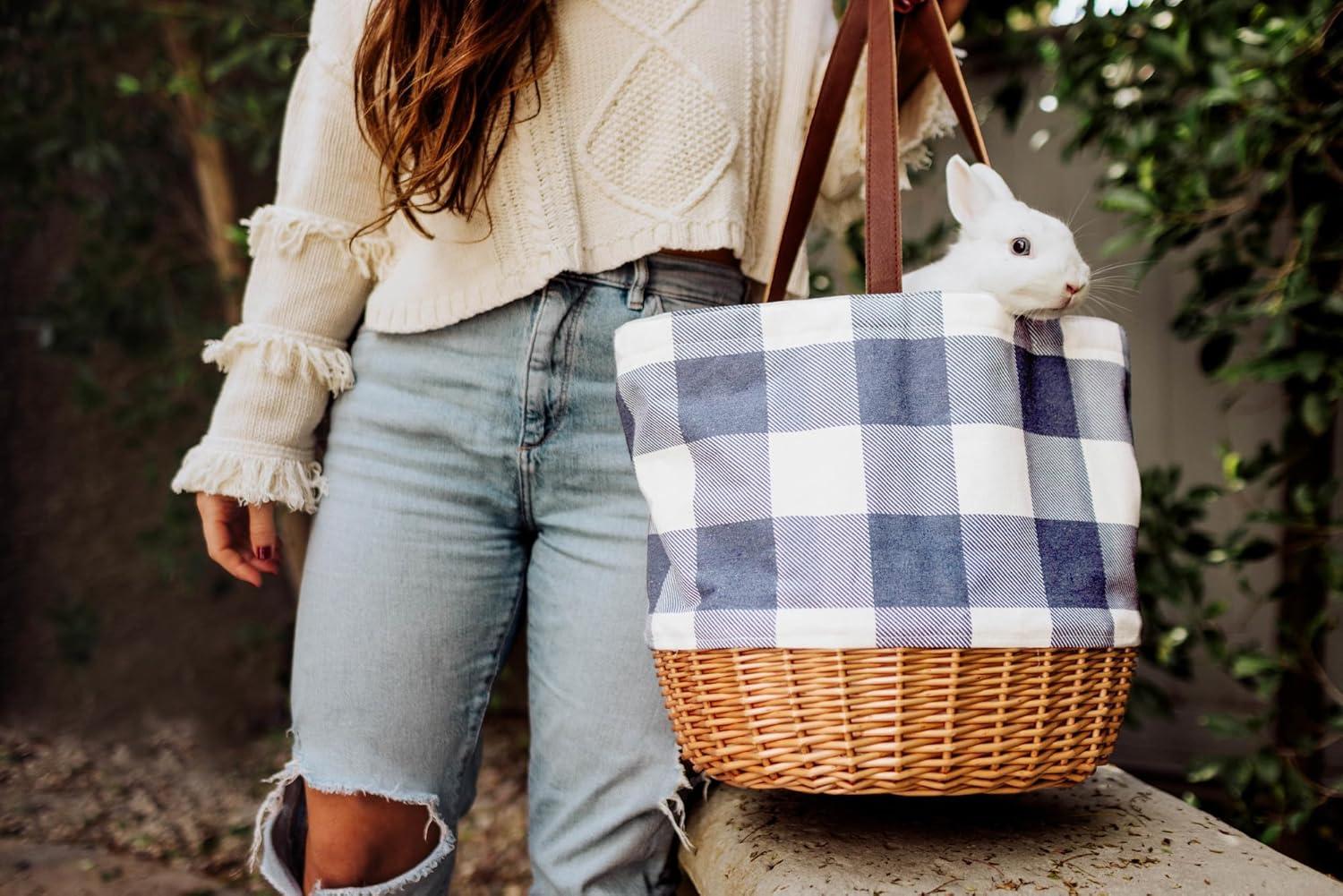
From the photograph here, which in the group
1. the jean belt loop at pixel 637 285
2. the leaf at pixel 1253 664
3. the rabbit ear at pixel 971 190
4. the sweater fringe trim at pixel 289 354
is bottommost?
the leaf at pixel 1253 664

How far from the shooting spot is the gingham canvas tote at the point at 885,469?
0.75 meters

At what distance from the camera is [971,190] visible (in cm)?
96

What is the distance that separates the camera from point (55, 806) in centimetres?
234

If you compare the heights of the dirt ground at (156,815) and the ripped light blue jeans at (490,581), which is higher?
the ripped light blue jeans at (490,581)

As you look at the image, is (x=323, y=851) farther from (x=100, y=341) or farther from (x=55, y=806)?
(x=100, y=341)

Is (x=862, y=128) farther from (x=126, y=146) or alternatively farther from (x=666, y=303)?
(x=126, y=146)

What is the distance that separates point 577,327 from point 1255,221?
49.0 inches

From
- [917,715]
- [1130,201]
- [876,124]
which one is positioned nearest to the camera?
[917,715]

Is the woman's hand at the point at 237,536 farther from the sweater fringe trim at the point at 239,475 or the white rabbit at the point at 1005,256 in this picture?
the white rabbit at the point at 1005,256

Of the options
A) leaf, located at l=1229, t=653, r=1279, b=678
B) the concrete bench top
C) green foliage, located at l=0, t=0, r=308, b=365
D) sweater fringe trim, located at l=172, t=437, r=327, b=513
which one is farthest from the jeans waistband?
green foliage, located at l=0, t=0, r=308, b=365

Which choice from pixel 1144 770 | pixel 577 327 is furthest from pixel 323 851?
pixel 1144 770

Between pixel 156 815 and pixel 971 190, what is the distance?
2523 mm

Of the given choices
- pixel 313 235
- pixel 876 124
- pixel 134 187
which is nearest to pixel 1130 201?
pixel 876 124

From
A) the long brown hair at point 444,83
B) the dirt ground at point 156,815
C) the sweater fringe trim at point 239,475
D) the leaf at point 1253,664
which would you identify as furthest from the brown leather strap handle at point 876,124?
the dirt ground at point 156,815
